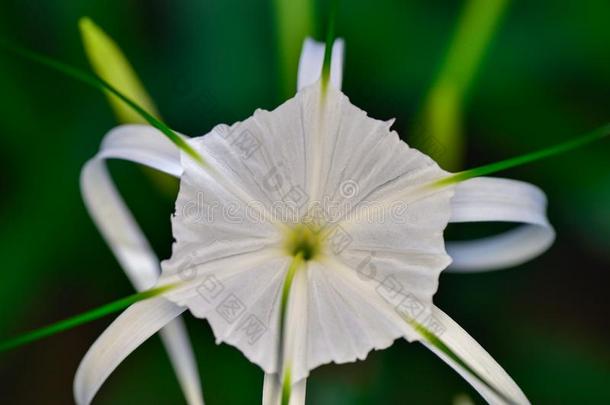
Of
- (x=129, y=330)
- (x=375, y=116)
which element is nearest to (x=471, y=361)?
(x=129, y=330)

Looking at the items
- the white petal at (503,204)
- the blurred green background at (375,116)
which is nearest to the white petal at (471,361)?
the white petal at (503,204)

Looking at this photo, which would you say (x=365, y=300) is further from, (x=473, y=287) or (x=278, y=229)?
(x=473, y=287)

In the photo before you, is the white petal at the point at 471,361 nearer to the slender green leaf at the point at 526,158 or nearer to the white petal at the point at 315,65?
the slender green leaf at the point at 526,158

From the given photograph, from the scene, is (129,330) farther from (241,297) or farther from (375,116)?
(375,116)

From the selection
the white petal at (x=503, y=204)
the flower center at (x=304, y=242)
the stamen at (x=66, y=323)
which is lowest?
the stamen at (x=66, y=323)

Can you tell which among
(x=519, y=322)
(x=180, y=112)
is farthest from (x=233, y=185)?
(x=519, y=322)

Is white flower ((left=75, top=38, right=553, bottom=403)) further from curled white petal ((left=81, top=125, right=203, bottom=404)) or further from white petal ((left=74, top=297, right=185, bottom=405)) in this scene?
curled white petal ((left=81, top=125, right=203, bottom=404))
